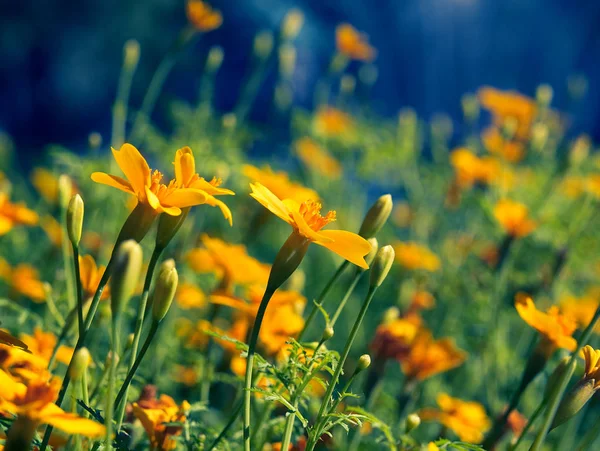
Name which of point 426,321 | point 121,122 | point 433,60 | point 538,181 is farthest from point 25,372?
point 433,60

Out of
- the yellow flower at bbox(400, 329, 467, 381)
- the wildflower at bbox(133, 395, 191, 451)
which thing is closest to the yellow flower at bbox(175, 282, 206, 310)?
the yellow flower at bbox(400, 329, 467, 381)

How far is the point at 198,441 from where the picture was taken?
0.94 metres

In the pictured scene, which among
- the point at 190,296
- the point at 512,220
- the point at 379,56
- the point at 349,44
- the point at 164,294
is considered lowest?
the point at 190,296

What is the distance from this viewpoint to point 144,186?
33.7 inches

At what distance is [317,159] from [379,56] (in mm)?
2289

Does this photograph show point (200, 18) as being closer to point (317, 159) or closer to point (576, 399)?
point (317, 159)

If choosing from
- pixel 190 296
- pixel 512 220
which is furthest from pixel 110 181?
pixel 512 220

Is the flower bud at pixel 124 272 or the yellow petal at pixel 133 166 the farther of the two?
the yellow petal at pixel 133 166

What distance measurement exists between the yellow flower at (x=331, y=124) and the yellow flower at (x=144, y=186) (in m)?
2.00

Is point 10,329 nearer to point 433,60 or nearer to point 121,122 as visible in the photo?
point 121,122

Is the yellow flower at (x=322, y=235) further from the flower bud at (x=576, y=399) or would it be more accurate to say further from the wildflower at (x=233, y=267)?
the wildflower at (x=233, y=267)

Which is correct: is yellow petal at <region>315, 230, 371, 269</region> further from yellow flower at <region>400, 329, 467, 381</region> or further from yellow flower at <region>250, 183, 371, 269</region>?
yellow flower at <region>400, 329, 467, 381</region>

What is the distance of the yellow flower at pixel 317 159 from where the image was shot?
3047 mm

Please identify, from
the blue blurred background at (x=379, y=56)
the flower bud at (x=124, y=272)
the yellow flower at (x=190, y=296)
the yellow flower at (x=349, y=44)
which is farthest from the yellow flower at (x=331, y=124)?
the flower bud at (x=124, y=272)
